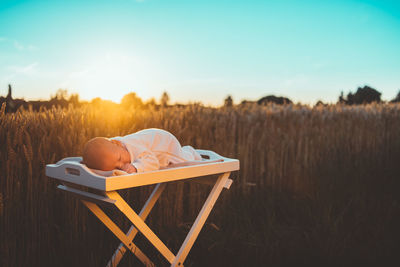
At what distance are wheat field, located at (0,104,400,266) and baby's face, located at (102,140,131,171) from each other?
648mm

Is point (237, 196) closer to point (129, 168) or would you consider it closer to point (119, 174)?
point (129, 168)

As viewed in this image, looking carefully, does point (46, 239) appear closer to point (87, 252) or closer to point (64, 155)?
point (87, 252)

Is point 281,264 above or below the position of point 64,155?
below

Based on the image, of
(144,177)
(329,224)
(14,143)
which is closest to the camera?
(144,177)

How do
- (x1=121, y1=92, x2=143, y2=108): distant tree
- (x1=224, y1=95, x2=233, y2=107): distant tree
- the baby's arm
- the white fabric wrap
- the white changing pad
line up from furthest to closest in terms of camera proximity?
(x1=224, y1=95, x2=233, y2=107): distant tree, (x1=121, y1=92, x2=143, y2=108): distant tree, the white fabric wrap, the baby's arm, the white changing pad

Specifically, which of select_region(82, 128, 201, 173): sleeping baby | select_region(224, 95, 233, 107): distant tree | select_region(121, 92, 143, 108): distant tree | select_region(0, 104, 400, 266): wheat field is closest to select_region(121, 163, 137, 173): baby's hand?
select_region(82, 128, 201, 173): sleeping baby

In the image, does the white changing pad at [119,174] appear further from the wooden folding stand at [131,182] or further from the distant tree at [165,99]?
the distant tree at [165,99]

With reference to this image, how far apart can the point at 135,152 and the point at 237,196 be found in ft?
6.23

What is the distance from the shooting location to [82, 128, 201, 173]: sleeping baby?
1604 mm

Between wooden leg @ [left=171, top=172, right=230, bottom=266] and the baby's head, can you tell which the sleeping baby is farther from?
wooden leg @ [left=171, top=172, right=230, bottom=266]

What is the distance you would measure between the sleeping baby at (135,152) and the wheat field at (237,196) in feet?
1.97

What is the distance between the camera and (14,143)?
2.03m

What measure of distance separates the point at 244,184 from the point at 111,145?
206 cm

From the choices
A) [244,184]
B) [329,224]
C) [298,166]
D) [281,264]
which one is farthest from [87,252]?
[298,166]
